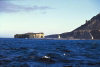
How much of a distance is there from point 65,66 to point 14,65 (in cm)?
660

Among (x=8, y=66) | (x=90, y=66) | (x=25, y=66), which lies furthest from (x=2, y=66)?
(x=90, y=66)

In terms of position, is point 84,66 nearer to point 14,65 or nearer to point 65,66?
point 65,66

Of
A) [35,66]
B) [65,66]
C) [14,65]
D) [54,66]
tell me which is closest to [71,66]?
[65,66]

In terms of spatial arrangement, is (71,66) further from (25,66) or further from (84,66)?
(25,66)

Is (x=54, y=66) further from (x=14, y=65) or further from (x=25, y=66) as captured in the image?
(x=14, y=65)

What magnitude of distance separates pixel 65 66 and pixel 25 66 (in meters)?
5.13

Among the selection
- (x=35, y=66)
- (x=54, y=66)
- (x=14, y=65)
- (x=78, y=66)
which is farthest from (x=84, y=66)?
(x=14, y=65)

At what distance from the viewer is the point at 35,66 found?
22.2m

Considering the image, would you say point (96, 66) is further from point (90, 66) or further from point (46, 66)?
point (46, 66)

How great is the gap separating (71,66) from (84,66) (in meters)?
1.67

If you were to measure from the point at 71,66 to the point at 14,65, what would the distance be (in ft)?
24.2

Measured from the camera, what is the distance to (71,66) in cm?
2253

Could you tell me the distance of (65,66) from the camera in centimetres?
2258

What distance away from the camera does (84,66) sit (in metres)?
22.5
